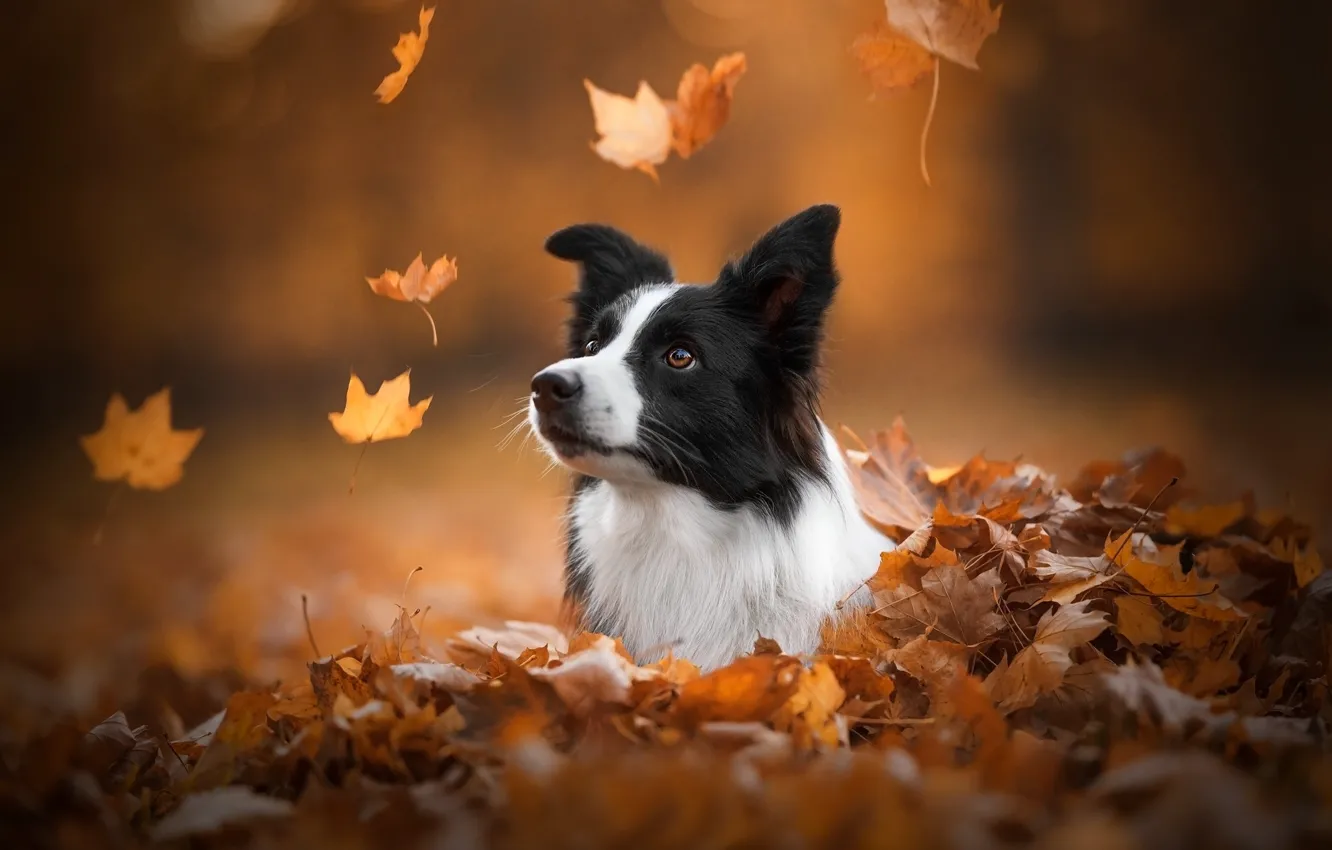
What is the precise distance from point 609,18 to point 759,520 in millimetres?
5744

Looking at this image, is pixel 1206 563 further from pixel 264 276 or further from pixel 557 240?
pixel 264 276

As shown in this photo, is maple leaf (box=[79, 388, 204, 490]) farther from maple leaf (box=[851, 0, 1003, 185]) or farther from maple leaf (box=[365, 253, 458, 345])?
maple leaf (box=[851, 0, 1003, 185])

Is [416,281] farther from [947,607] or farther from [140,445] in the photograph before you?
[947,607]

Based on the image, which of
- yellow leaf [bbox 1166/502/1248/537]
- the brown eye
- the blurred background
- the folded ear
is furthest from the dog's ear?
the blurred background

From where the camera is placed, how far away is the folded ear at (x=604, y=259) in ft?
8.87

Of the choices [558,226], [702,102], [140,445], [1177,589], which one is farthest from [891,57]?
[558,226]

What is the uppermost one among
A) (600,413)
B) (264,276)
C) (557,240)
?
(557,240)

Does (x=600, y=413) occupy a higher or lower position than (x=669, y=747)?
higher

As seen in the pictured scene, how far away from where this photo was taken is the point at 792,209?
7.18 m

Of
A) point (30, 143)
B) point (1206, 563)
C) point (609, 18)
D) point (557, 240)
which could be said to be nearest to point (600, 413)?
point (557, 240)

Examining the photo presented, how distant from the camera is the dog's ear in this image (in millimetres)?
2314

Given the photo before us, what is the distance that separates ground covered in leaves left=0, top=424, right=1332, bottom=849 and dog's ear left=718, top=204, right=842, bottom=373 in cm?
53

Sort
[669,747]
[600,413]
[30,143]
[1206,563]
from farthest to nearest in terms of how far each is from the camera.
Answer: [30,143], [1206,563], [600,413], [669,747]

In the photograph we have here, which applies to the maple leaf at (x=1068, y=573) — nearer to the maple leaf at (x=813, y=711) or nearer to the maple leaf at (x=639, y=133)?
the maple leaf at (x=813, y=711)
